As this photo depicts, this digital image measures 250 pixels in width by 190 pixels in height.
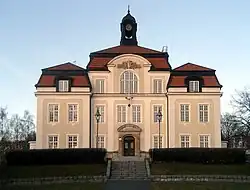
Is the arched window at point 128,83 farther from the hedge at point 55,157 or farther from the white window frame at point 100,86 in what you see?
the hedge at point 55,157

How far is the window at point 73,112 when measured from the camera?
166ft

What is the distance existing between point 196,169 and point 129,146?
530 inches

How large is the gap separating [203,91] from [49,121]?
16072mm

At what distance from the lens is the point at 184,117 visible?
5069cm

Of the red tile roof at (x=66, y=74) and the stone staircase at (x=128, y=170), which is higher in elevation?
the red tile roof at (x=66, y=74)

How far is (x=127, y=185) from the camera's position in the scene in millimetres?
33062

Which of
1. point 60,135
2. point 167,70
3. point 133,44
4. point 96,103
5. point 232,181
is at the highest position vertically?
point 133,44

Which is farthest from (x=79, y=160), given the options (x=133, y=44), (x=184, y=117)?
(x=133, y=44)

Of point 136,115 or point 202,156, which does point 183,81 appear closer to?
point 136,115

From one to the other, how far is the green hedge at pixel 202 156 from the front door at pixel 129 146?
25.3 feet

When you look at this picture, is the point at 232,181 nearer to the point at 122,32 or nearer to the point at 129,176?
the point at 129,176

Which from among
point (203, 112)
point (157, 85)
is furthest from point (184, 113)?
point (157, 85)

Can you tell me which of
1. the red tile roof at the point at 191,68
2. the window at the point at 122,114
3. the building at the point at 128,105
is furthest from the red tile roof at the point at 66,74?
the red tile roof at the point at 191,68

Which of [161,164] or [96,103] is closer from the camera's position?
[161,164]
